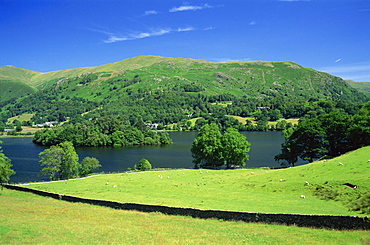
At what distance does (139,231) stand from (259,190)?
21.7m

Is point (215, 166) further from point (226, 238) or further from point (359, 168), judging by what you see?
point (226, 238)

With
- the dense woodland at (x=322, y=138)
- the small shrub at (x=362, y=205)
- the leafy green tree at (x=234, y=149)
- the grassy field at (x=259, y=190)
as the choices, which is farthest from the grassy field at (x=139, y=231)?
the dense woodland at (x=322, y=138)

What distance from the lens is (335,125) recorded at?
79.3 metres

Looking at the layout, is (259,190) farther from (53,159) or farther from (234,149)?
(53,159)

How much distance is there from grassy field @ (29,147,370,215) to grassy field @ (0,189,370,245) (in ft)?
13.0

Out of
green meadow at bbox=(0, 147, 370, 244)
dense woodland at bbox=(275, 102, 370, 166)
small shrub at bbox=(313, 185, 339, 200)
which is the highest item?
dense woodland at bbox=(275, 102, 370, 166)

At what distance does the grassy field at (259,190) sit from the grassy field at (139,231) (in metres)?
3.97

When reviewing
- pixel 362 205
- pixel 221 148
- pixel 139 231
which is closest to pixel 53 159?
pixel 221 148

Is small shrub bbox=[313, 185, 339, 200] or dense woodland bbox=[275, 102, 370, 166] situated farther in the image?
dense woodland bbox=[275, 102, 370, 166]

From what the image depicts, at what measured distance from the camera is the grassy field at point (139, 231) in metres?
21.8

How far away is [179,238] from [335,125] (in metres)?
69.9

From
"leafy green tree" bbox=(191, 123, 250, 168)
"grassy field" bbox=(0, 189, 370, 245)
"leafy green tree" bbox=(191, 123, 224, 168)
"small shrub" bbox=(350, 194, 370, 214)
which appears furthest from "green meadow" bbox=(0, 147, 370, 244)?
"leafy green tree" bbox=(191, 123, 224, 168)

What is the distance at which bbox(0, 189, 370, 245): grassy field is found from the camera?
71.6 ft

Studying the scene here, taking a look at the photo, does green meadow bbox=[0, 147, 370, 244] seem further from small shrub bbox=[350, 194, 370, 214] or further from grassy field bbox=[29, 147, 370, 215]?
small shrub bbox=[350, 194, 370, 214]
